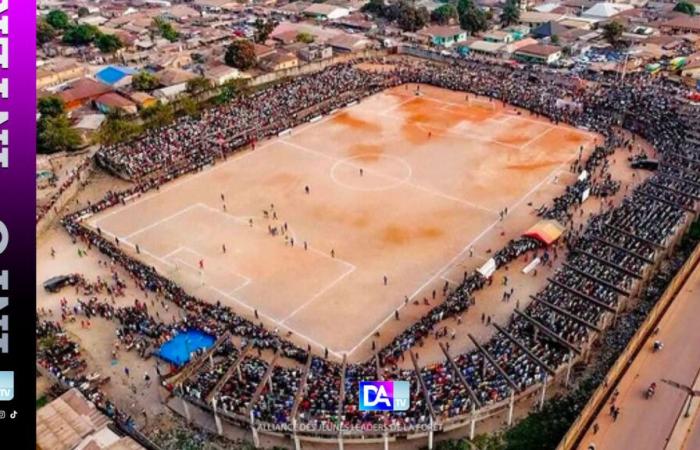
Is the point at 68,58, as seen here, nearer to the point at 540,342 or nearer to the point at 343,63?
the point at 343,63

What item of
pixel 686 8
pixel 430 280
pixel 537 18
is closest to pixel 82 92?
pixel 430 280

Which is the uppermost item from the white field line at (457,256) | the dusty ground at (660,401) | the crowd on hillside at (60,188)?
the dusty ground at (660,401)

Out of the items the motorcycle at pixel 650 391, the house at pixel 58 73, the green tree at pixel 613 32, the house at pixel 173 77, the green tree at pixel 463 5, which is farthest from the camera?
the green tree at pixel 463 5

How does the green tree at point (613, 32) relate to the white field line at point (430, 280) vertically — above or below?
above

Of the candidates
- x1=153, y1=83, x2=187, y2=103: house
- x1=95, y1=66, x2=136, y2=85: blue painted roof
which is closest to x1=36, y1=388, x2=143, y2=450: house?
x1=153, y1=83, x2=187, y2=103: house

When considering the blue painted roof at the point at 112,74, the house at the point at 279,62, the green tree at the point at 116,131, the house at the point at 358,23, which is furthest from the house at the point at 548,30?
the green tree at the point at 116,131

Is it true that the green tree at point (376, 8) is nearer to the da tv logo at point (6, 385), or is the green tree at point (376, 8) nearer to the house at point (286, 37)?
the house at point (286, 37)

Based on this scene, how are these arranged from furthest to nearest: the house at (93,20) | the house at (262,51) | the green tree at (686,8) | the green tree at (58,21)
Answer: the house at (93,20) → the green tree at (58,21) → the green tree at (686,8) → the house at (262,51)
